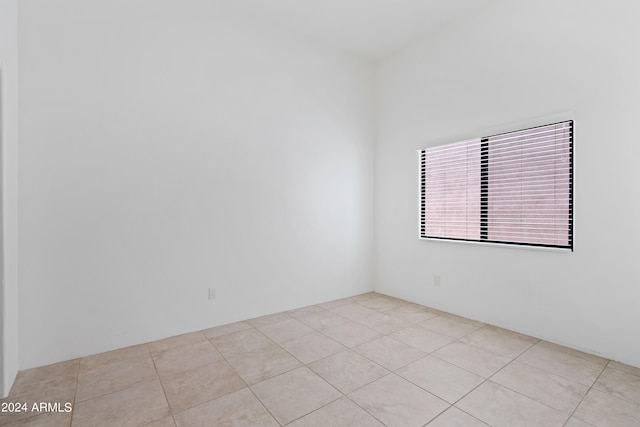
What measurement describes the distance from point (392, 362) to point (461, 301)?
4.81 feet

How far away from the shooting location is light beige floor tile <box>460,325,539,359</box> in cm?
254

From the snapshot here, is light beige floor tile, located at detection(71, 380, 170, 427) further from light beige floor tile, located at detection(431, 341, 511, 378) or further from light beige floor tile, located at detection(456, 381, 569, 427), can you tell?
light beige floor tile, located at detection(431, 341, 511, 378)

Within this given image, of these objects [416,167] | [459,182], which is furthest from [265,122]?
[459,182]

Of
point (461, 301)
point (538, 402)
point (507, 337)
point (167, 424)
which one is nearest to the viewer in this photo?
point (167, 424)

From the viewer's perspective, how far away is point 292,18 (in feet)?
11.0

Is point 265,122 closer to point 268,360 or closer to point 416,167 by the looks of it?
point 416,167

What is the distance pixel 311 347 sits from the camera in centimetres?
260

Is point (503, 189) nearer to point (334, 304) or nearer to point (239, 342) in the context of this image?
point (334, 304)

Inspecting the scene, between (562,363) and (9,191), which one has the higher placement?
(9,191)

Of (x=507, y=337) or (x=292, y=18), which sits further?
(x=292, y=18)

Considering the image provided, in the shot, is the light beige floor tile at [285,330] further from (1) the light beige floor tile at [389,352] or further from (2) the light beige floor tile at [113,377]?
(2) the light beige floor tile at [113,377]

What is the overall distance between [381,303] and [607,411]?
7.52 feet

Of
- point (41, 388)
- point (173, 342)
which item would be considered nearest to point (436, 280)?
point (173, 342)

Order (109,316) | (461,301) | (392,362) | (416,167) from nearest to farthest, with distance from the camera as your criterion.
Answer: (392,362) → (109,316) → (461,301) → (416,167)
